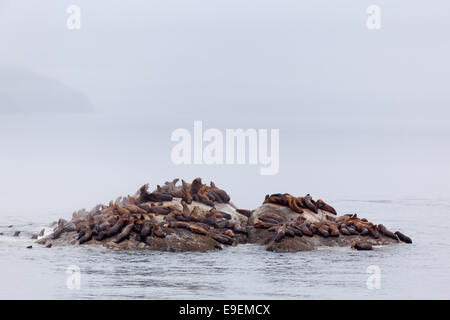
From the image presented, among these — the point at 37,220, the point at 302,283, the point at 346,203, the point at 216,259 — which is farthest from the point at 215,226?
the point at 346,203

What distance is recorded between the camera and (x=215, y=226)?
22.7 metres

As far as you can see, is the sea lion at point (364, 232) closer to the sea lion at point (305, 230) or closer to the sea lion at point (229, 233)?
the sea lion at point (305, 230)

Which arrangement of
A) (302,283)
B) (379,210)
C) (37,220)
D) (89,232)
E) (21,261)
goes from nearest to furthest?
(302,283)
(21,261)
(89,232)
(37,220)
(379,210)

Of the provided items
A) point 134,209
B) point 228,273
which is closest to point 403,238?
point 228,273

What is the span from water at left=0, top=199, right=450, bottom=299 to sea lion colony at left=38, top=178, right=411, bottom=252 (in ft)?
1.50

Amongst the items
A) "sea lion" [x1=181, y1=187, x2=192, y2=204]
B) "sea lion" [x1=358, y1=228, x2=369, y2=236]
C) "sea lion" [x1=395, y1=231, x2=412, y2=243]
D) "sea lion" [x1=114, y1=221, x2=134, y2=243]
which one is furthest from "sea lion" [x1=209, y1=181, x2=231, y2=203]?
"sea lion" [x1=395, y1=231, x2=412, y2=243]

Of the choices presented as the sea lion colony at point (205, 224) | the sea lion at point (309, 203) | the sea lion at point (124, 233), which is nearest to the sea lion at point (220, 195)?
the sea lion colony at point (205, 224)

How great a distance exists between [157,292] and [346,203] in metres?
13.6

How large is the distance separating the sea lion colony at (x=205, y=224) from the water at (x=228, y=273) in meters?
0.46

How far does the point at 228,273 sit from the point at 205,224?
346 centimetres

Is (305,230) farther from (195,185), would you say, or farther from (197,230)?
(195,185)

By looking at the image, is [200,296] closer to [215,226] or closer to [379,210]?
[215,226]

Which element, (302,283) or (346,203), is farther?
(346,203)

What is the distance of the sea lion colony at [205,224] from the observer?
21.8 meters
